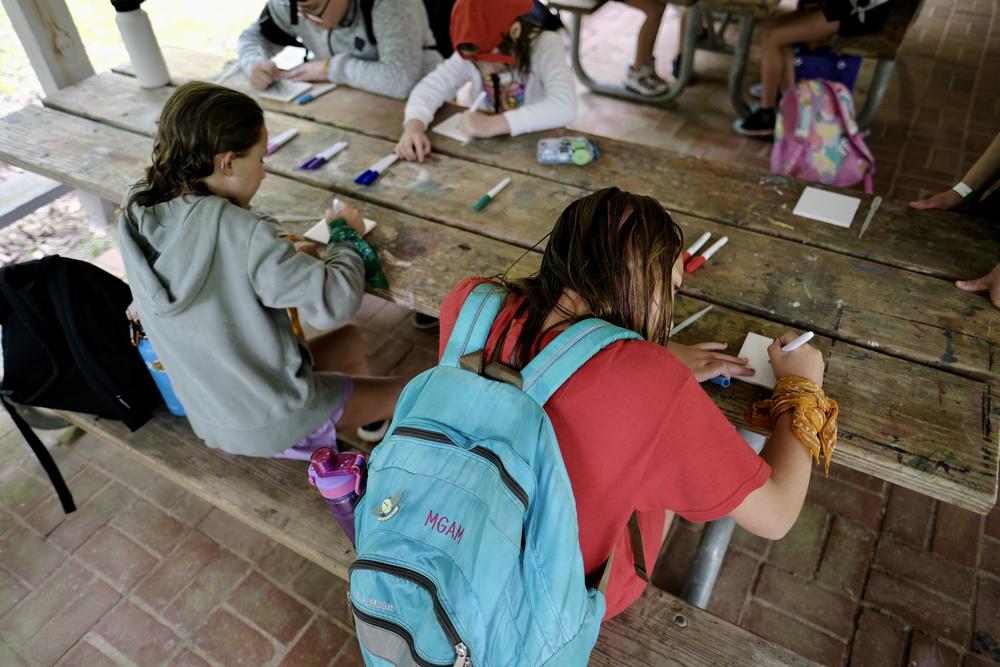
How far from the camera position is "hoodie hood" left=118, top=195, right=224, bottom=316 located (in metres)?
1.46

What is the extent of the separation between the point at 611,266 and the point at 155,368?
55.1 inches

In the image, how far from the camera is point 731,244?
174 centimetres

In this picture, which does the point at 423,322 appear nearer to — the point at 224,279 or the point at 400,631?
the point at 224,279

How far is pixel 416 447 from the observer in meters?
1.00

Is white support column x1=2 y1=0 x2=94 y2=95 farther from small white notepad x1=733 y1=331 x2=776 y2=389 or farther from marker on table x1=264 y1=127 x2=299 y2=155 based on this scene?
small white notepad x1=733 y1=331 x2=776 y2=389

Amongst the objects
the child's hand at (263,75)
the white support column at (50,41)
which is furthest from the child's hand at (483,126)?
the white support column at (50,41)

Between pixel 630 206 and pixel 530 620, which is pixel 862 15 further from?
pixel 530 620

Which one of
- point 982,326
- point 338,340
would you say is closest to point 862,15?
point 982,326

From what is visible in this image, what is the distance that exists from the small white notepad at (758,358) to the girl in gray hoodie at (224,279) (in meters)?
0.93

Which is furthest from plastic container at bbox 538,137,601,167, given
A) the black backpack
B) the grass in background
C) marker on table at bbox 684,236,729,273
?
the grass in background

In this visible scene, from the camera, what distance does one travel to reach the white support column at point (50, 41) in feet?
8.44

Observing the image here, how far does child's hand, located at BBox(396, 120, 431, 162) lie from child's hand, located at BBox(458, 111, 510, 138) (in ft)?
0.47

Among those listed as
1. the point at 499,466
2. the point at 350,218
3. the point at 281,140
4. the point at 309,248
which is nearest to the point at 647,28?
the point at 281,140

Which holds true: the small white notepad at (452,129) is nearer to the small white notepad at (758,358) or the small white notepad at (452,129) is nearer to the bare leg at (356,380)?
the bare leg at (356,380)
